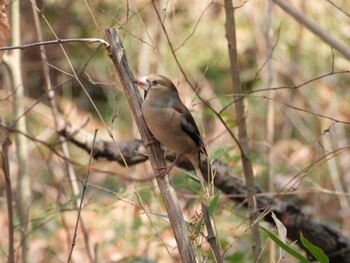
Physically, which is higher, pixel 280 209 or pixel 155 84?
pixel 155 84

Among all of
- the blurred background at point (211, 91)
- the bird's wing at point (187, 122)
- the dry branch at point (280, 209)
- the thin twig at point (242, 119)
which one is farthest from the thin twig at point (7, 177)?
the blurred background at point (211, 91)

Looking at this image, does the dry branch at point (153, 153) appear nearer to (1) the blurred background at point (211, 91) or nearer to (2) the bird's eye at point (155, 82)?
(2) the bird's eye at point (155, 82)

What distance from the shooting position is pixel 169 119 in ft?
12.2

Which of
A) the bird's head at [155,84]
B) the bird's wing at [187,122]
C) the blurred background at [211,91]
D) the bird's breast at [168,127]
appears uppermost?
the blurred background at [211,91]

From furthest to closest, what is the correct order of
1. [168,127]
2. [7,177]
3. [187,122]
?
[187,122]
[168,127]
[7,177]

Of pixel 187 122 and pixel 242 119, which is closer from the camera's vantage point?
pixel 187 122

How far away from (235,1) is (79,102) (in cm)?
365

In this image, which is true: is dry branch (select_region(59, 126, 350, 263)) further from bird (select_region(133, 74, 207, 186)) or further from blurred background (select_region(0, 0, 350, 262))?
blurred background (select_region(0, 0, 350, 262))

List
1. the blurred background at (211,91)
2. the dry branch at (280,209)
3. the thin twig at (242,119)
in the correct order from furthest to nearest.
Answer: the blurred background at (211,91) < the dry branch at (280,209) < the thin twig at (242,119)

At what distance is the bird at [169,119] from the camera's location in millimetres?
3520

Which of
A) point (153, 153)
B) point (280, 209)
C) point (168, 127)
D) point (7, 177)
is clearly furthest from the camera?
point (280, 209)

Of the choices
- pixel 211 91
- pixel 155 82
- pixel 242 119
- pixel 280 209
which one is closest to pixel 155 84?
pixel 155 82

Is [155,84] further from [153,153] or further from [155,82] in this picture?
[153,153]

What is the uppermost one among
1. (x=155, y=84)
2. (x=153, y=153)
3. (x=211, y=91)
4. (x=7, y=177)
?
(x=211, y=91)
